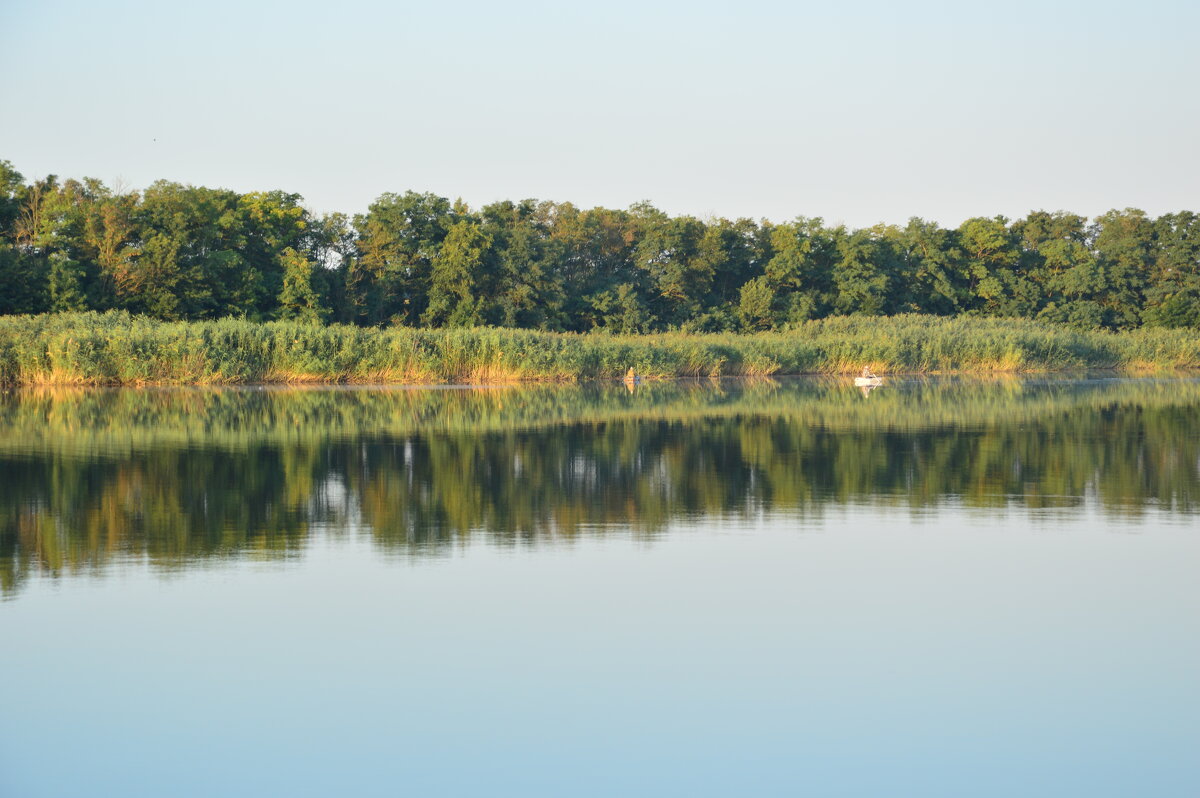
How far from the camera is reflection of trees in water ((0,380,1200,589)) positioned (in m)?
10.1

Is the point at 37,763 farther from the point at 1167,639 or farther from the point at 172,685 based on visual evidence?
the point at 1167,639

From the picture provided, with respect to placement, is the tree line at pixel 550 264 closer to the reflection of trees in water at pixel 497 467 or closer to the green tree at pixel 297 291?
the green tree at pixel 297 291

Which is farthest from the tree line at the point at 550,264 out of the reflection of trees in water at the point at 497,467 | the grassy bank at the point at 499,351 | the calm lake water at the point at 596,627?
the calm lake water at the point at 596,627

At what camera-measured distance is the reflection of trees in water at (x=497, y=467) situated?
10.1 metres

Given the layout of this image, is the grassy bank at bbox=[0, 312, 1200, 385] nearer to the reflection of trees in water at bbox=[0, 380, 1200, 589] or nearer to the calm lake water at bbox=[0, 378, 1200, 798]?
the reflection of trees in water at bbox=[0, 380, 1200, 589]

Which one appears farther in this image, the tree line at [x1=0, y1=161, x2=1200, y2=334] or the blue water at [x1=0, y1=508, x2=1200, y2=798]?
the tree line at [x1=0, y1=161, x2=1200, y2=334]

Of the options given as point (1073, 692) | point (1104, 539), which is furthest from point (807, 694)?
point (1104, 539)

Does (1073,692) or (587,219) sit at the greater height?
(587,219)

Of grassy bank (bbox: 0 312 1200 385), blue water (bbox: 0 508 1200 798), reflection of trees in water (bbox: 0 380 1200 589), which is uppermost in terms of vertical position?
grassy bank (bbox: 0 312 1200 385)

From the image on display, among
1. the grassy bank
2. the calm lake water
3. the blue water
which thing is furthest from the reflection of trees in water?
the grassy bank

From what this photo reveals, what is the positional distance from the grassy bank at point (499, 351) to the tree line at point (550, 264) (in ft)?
19.3

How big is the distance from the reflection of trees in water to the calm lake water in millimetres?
82

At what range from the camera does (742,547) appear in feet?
30.5

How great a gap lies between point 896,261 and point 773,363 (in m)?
20.6
